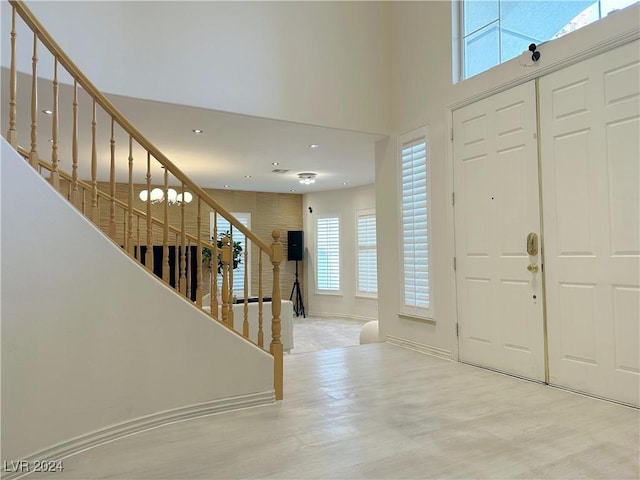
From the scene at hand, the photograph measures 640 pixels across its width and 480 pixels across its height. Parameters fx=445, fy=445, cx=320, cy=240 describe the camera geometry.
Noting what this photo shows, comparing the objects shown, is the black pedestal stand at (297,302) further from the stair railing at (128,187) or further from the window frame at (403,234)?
the window frame at (403,234)

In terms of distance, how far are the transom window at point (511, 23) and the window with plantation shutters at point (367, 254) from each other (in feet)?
15.8

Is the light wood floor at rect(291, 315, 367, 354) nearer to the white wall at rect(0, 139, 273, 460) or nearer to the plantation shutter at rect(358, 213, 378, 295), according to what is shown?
the plantation shutter at rect(358, 213, 378, 295)

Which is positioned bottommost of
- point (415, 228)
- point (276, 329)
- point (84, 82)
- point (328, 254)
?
point (276, 329)

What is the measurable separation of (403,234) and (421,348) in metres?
1.26

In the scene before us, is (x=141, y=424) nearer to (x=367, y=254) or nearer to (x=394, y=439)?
(x=394, y=439)

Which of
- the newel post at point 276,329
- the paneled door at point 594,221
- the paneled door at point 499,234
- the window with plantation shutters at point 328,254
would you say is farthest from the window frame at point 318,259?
the newel post at point 276,329

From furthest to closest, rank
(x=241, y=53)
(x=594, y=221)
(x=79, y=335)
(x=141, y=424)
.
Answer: (x=241, y=53)
(x=594, y=221)
(x=141, y=424)
(x=79, y=335)

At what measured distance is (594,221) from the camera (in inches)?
125

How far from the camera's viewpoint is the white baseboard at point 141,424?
2195mm

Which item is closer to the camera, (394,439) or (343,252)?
(394,439)

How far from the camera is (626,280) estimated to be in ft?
9.82

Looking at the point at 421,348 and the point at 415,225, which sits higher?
the point at 415,225

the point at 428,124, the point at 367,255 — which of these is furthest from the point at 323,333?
the point at 428,124

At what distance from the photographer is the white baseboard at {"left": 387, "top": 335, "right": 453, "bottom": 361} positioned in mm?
4391
